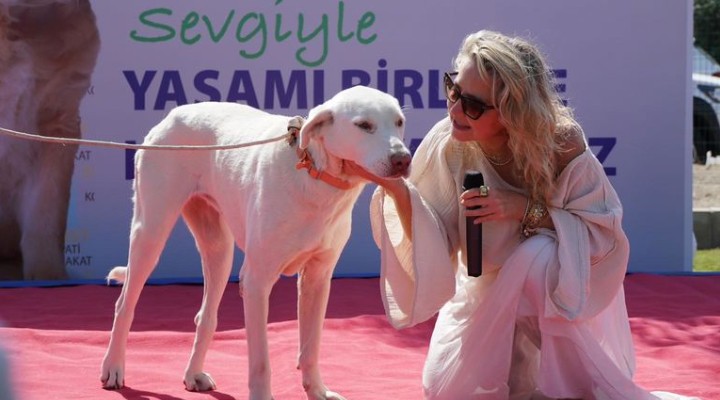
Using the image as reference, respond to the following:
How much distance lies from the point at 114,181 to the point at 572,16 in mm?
3418

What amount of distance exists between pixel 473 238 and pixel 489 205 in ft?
0.41

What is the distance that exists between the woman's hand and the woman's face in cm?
20

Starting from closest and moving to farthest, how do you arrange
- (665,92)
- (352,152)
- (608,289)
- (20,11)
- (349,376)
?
1. (352,152)
2. (608,289)
3. (349,376)
4. (20,11)
5. (665,92)

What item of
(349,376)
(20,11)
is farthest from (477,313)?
(20,11)

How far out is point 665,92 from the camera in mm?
7602

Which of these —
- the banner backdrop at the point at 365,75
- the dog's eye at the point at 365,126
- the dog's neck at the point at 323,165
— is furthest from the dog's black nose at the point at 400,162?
the banner backdrop at the point at 365,75

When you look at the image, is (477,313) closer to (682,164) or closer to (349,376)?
(349,376)

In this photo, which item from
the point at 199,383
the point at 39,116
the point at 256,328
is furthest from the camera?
the point at 39,116

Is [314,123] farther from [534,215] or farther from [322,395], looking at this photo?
[322,395]

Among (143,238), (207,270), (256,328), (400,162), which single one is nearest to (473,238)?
(400,162)

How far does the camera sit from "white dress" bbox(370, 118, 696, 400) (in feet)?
11.8

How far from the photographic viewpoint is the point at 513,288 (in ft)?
11.9

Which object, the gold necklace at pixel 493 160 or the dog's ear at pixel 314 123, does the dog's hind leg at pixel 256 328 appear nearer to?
the dog's ear at pixel 314 123

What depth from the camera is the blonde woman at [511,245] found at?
358 centimetres
